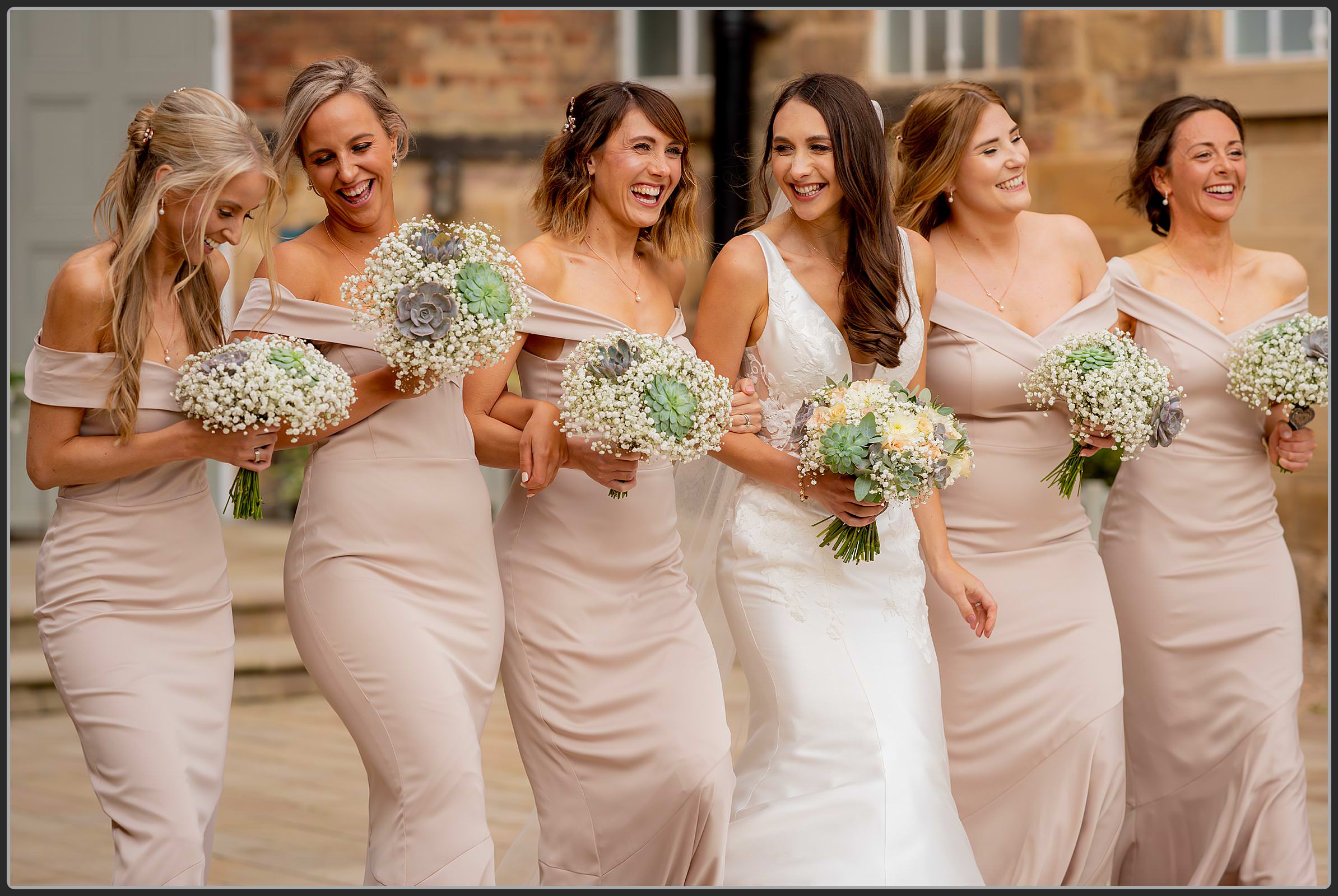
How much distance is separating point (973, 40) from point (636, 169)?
7161mm

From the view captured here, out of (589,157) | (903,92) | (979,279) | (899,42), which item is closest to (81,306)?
(589,157)

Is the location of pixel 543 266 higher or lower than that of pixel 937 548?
higher

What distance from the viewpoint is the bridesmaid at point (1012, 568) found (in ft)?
16.6

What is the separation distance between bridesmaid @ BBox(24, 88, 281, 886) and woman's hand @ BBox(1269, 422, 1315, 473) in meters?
3.46

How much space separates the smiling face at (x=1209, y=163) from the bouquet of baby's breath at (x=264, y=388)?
3.19 m

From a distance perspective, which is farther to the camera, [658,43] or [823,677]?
[658,43]

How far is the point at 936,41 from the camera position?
36.6 ft

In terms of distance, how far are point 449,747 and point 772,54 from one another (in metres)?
8.72

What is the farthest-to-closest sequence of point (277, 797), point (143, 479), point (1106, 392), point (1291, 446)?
point (277, 797)
point (1291, 446)
point (1106, 392)
point (143, 479)

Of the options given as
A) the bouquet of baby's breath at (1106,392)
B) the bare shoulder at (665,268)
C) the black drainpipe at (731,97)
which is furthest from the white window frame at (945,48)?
the bare shoulder at (665,268)

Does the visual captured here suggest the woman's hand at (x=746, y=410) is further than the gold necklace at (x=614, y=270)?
No

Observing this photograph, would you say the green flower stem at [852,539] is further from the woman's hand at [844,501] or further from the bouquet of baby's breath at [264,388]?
the bouquet of baby's breath at [264,388]

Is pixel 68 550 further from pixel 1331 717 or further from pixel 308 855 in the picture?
pixel 1331 717

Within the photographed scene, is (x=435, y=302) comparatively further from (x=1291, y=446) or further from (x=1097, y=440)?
(x=1291, y=446)
